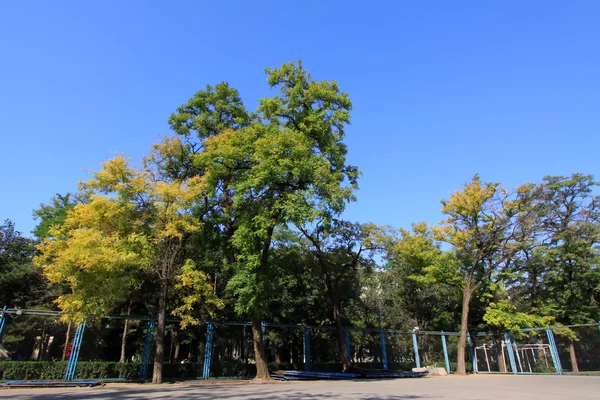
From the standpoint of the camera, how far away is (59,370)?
1542cm

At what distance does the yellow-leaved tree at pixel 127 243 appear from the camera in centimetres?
1380

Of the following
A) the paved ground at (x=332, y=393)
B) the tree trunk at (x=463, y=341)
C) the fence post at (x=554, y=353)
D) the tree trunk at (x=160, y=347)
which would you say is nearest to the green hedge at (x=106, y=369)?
the tree trunk at (x=160, y=347)

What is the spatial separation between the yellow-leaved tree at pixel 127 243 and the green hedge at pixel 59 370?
199 cm

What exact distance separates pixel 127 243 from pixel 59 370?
19.4ft

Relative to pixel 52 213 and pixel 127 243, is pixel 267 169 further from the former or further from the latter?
pixel 52 213

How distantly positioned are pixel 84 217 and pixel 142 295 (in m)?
9.05

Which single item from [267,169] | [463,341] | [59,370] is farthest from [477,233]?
[59,370]

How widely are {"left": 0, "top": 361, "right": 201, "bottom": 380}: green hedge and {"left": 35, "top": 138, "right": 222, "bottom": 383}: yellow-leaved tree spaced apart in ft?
6.54

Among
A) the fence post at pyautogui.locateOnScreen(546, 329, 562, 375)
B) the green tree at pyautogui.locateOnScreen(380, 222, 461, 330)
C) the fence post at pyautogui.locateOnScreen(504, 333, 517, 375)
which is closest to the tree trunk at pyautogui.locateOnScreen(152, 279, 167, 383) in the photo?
the green tree at pyautogui.locateOnScreen(380, 222, 461, 330)

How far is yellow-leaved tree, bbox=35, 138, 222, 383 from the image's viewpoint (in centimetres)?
1380

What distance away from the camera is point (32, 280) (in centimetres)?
2408

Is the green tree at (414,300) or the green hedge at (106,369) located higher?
the green tree at (414,300)

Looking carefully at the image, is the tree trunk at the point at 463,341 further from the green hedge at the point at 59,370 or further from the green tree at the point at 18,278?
the green tree at the point at 18,278

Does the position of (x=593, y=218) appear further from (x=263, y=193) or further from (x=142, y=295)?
(x=142, y=295)
